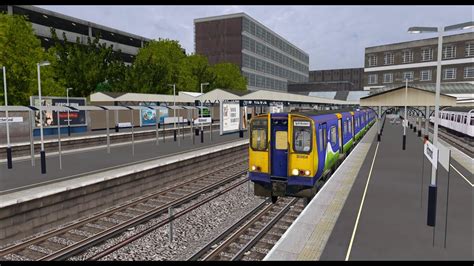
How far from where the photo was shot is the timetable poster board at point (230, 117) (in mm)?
26219

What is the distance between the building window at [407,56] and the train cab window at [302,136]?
7219 cm

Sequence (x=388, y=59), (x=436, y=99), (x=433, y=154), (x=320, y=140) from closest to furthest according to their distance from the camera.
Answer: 1. (x=433, y=154)
2. (x=436, y=99)
3. (x=320, y=140)
4. (x=388, y=59)

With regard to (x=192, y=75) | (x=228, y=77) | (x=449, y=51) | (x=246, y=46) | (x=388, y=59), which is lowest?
(x=192, y=75)

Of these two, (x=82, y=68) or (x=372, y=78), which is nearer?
(x=82, y=68)

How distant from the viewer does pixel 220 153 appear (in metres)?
21.5

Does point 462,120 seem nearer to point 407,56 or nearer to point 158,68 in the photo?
point 158,68

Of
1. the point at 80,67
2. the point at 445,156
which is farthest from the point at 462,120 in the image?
the point at 80,67

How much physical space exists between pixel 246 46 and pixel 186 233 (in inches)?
2807

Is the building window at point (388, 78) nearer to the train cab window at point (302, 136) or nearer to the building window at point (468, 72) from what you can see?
the building window at point (468, 72)

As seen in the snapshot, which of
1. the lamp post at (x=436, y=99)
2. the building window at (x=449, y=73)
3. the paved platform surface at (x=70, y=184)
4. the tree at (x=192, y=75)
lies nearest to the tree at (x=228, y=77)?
the tree at (x=192, y=75)

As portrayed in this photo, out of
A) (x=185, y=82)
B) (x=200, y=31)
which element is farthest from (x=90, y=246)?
(x=200, y=31)

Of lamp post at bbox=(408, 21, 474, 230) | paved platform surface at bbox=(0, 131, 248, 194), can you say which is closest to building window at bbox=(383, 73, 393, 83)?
paved platform surface at bbox=(0, 131, 248, 194)

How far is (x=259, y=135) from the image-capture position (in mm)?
11562
